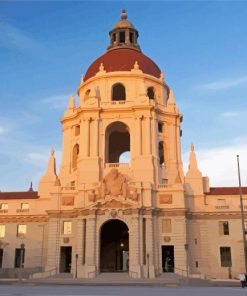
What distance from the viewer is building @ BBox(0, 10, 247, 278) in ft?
171

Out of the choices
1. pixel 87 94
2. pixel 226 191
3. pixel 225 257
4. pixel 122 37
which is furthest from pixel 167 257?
pixel 122 37

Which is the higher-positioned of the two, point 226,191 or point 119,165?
point 119,165

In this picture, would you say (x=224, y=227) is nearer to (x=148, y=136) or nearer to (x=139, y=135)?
(x=148, y=136)

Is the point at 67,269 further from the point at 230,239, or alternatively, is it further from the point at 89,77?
the point at 89,77

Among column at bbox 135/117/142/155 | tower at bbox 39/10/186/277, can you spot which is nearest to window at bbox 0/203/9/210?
tower at bbox 39/10/186/277

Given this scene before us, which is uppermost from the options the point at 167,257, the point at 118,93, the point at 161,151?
the point at 118,93

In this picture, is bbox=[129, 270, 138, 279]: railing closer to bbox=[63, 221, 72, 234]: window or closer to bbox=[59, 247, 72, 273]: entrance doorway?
bbox=[59, 247, 72, 273]: entrance doorway

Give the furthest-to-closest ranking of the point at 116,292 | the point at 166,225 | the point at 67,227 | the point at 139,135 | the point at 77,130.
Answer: the point at 77,130 < the point at 139,135 < the point at 67,227 < the point at 166,225 < the point at 116,292

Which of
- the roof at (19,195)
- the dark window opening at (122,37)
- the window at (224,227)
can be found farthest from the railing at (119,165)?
the dark window opening at (122,37)

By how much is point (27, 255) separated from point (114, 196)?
16544 millimetres

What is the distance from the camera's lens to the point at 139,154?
5816 cm

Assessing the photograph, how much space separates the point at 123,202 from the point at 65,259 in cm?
1288

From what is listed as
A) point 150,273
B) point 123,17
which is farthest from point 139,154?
point 123,17

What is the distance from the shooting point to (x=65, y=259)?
56500 mm
